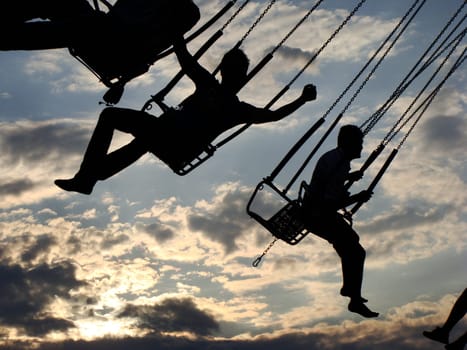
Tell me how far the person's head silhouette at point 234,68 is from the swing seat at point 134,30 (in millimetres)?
609

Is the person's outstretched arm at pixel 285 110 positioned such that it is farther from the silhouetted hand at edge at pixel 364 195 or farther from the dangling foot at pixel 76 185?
the dangling foot at pixel 76 185

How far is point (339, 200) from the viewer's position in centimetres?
942

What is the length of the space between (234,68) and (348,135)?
1.86m

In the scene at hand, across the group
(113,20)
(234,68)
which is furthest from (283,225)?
(113,20)

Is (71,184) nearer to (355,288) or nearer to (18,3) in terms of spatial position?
(18,3)

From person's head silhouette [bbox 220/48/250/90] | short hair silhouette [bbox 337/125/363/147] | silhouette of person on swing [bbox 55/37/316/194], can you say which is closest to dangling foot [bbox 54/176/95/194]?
silhouette of person on swing [bbox 55/37/316/194]

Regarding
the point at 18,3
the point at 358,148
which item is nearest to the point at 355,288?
the point at 358,148

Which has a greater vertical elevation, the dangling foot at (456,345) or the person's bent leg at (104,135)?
the person's bent leg at (104,135)

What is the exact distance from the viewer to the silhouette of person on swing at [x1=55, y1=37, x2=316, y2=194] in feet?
27.7

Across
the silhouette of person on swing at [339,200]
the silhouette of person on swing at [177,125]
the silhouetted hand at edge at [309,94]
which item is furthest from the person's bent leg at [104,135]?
the silhouette of person on swing at [339,200]

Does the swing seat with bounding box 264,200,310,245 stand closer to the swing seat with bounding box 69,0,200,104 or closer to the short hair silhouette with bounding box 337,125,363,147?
the short hair silhouette with bounding box 337,125,363,147

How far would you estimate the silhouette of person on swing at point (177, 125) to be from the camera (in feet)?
27.7

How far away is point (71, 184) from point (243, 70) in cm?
247

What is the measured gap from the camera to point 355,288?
994cm
